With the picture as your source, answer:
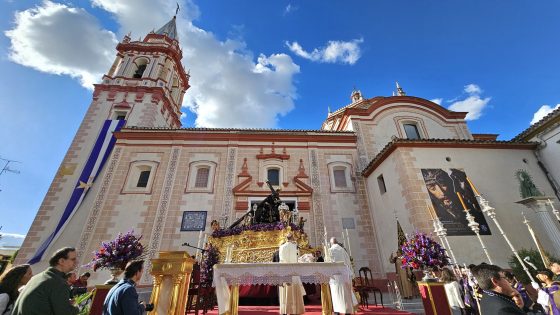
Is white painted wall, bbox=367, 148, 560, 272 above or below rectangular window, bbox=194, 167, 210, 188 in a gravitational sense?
below

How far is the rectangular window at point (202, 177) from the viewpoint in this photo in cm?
1436

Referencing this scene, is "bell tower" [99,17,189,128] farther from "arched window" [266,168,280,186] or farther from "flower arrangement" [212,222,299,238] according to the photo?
"flower arrangement" [212,222,299,238]

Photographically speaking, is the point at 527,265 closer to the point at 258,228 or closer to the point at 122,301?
the point at 258,228

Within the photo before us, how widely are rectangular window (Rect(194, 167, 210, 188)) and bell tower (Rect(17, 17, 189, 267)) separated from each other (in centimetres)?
517

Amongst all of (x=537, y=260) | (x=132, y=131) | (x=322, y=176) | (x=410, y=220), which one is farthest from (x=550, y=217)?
(x=132, y=131)

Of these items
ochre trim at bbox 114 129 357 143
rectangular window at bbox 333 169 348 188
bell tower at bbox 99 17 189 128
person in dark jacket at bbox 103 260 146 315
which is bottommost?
person in dark jacket at bbox 103 260 146 315

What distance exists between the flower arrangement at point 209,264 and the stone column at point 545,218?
484 inches

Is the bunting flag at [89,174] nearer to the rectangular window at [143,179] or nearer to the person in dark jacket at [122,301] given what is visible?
the rectangular window at [143,179]

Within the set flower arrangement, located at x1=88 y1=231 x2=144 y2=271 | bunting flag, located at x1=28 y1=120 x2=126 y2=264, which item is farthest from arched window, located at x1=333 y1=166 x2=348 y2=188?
bunting flag, located at x1=28 y1=120 x2=126 y2=264

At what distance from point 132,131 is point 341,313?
50.3ft

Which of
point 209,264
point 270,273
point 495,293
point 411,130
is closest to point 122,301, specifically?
point 270,273

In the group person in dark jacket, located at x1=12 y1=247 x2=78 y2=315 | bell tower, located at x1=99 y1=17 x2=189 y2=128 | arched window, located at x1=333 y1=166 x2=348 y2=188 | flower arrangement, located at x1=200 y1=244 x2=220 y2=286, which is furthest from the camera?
bell tower, located at x1=99 y1=17 x2=189 y2=128

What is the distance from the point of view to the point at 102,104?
17469 mm

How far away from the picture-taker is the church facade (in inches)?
427
